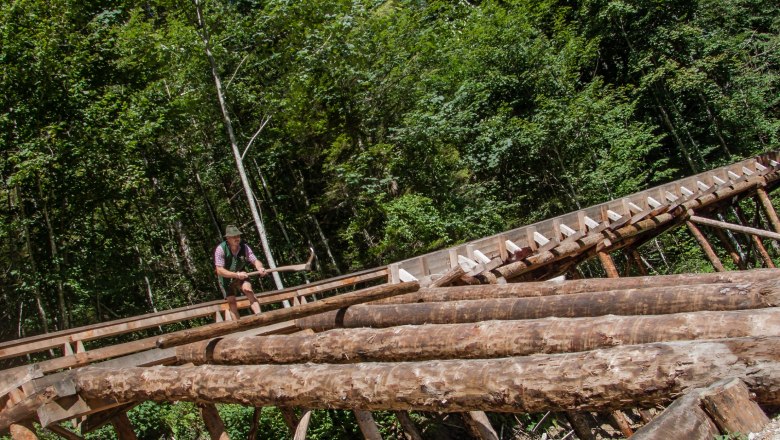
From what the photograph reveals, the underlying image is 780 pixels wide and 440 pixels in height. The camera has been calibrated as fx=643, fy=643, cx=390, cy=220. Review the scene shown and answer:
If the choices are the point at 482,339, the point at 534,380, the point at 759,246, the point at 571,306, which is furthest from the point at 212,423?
the point at 759,246

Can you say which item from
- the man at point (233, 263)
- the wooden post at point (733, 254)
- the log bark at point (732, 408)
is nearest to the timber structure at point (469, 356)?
the log bark at point (732, 408)

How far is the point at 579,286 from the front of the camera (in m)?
6.90

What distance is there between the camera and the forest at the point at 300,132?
61.1ft

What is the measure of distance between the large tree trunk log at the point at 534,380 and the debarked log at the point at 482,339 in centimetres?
59

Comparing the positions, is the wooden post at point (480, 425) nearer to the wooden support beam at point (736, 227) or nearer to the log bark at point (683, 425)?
the log bark at point (683, 425)

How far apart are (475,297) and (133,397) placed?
12.2 ft

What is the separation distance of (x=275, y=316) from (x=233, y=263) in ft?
9.07

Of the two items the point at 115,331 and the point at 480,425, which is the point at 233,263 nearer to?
the point at 115,331

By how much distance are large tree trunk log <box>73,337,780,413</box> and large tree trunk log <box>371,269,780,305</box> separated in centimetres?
218

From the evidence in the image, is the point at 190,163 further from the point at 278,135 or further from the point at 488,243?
the point at 488,243

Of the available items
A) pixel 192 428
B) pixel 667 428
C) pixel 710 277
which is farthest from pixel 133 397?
pixel 192 428

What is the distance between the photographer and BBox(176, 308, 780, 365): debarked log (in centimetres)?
360

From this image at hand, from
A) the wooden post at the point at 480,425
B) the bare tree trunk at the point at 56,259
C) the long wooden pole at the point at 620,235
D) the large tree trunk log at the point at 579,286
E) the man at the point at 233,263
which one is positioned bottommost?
the wooden post at the point at 480,425

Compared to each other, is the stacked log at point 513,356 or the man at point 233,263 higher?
the man at point 233,263
